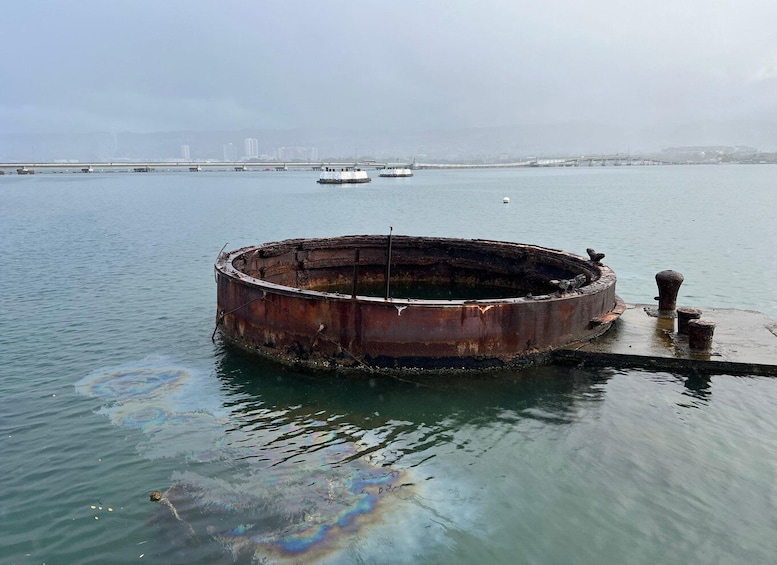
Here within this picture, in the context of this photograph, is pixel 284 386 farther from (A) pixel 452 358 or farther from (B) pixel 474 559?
(B) pixel 474 559

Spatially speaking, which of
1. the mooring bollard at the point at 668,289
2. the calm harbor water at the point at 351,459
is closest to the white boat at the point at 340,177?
the calm harbor water at the point at 351,459

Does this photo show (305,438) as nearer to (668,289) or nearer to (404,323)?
(404,323)

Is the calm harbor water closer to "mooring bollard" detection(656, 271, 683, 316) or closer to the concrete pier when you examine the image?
the concrete pier

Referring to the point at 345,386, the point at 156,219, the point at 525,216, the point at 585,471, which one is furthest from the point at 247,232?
the point at 585,471

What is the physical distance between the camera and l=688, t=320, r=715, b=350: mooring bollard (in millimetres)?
11430

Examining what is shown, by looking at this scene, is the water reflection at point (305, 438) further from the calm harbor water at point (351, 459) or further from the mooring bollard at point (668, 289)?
the mooring bollard at point (668, 289)

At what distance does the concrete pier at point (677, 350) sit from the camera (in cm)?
1113

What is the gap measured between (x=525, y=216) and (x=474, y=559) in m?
47.8

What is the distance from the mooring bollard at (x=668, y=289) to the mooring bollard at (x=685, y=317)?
1.43 meters

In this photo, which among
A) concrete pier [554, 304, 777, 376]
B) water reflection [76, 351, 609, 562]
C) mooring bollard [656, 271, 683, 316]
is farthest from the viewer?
mooring bollard [656, 271, 683, 316]

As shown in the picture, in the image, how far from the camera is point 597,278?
13562 millimetres

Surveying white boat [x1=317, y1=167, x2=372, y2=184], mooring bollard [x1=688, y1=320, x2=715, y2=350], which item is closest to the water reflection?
mooring bollard [x1=688, y1=320, x2=715, y2=350]

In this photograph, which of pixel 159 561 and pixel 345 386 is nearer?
pixel 159 561

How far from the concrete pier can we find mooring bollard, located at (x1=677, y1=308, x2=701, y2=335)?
0.46 feet
